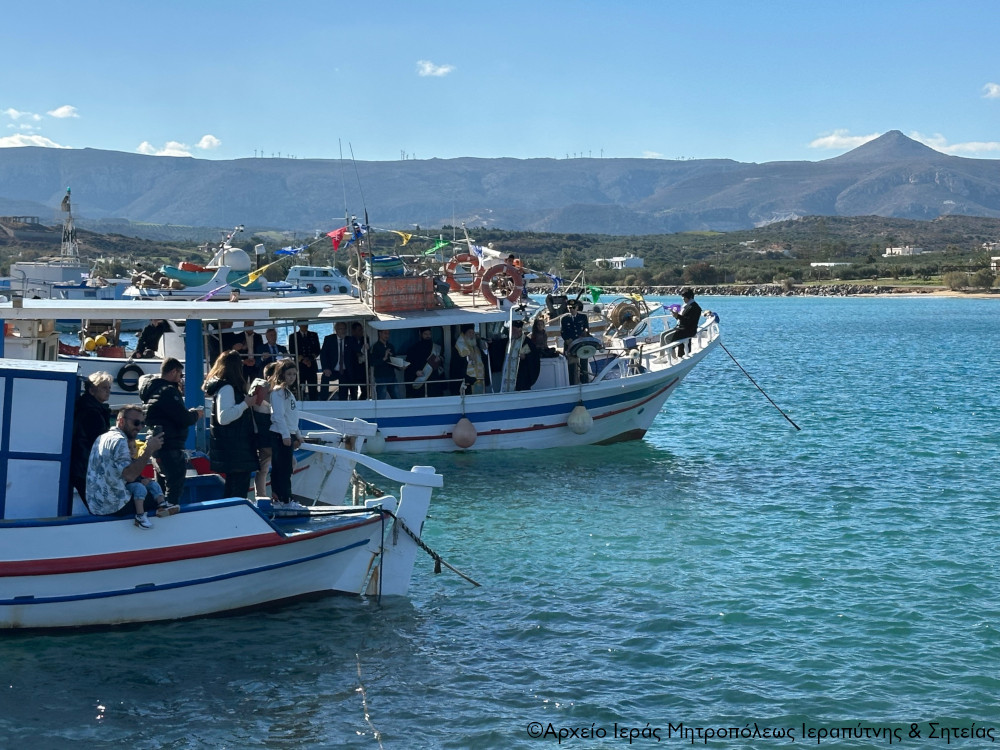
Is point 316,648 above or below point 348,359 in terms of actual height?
below

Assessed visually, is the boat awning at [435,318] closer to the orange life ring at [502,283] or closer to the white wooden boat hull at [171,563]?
the orange life ring at [502,283]

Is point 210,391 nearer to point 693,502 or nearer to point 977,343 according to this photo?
point 693,502

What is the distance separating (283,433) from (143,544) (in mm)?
1980

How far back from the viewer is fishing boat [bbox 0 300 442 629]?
10.1m

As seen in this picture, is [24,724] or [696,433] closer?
[24,724]

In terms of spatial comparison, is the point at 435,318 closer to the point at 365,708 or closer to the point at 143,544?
Result: the point at 143,544

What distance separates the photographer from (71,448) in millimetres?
10297

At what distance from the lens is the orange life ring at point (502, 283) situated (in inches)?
792

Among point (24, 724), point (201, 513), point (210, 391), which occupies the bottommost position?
point (24, 724)

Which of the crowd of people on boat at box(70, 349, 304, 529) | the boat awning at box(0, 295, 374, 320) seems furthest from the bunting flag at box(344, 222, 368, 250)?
the crowd of people on boat at box(70, 349, 304, 529)

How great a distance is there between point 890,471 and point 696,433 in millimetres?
5258

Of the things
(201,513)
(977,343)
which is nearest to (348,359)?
(201,513)

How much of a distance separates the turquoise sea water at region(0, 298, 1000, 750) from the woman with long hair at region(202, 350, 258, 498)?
4.84 feet

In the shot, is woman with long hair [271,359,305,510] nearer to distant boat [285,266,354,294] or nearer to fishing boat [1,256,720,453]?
fishing boat [1,256,720,453]
